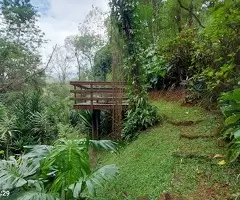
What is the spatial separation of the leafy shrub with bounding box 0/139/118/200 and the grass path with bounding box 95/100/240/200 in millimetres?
621

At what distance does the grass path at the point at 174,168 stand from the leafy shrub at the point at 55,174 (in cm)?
62

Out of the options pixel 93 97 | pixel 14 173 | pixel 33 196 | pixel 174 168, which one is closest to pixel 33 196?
pixel 33 196

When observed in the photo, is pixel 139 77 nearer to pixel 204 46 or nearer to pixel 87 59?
pixel 204 46

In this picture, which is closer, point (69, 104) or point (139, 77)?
point (139, 77)

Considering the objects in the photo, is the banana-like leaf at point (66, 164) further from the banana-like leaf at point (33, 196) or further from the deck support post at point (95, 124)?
the deck support post at point (95, 124)

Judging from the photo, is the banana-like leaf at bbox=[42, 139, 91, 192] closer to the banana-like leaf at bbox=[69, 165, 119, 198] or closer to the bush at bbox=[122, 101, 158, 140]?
the banana-like leaf at bbox=[69, 165, 119, 198]

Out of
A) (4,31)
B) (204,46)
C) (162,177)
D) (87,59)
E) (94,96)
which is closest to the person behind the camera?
(162,177)

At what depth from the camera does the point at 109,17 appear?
5.84m

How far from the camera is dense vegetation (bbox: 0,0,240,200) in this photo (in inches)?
106

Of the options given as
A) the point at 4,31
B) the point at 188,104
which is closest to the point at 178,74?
the point at 188,104

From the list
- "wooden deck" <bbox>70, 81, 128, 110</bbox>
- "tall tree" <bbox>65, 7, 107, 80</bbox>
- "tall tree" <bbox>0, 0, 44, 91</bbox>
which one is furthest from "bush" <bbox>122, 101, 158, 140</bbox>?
"tall tree" <bbox>65, 7, 107, 80</bbox>

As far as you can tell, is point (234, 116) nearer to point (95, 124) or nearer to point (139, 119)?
point (139, 119)

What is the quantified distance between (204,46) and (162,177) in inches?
99.1

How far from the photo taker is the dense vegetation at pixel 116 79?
2.70 m
